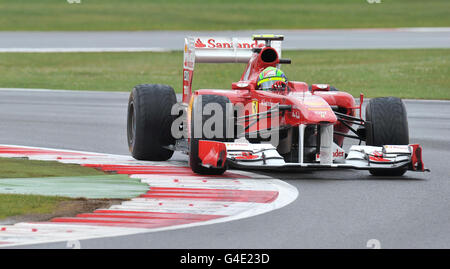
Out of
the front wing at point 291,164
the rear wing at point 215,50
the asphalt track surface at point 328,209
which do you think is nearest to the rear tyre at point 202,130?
the front wing at point 291,164

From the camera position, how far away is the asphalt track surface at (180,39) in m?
36.6

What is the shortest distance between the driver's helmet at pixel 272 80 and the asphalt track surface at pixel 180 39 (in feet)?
76.7

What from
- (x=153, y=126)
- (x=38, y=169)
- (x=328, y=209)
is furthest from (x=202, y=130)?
(x=328, y=209)

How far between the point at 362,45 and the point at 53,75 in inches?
565

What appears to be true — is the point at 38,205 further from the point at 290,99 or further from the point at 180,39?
the point at 180,39

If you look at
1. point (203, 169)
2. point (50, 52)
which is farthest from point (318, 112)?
point (50, 52)

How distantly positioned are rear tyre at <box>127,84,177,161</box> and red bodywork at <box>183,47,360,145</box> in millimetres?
695

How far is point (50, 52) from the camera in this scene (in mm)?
34312

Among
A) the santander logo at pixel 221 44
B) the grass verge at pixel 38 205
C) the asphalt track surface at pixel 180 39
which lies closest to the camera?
the grass verge at pixel 38 205

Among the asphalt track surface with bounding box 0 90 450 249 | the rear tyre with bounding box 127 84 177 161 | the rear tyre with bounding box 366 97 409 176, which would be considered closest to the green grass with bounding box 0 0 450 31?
the asphalt track surface with bounding box 0 90 450 249

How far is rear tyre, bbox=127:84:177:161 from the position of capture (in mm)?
12766

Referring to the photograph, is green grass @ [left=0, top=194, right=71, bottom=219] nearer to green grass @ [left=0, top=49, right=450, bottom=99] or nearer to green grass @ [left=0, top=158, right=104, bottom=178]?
green grass @ [left=0, top=158, right=104, bottom=178]

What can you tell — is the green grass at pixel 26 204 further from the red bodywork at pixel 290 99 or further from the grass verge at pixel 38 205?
the red bodywork at pixel 290 99

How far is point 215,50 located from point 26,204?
575 cm
